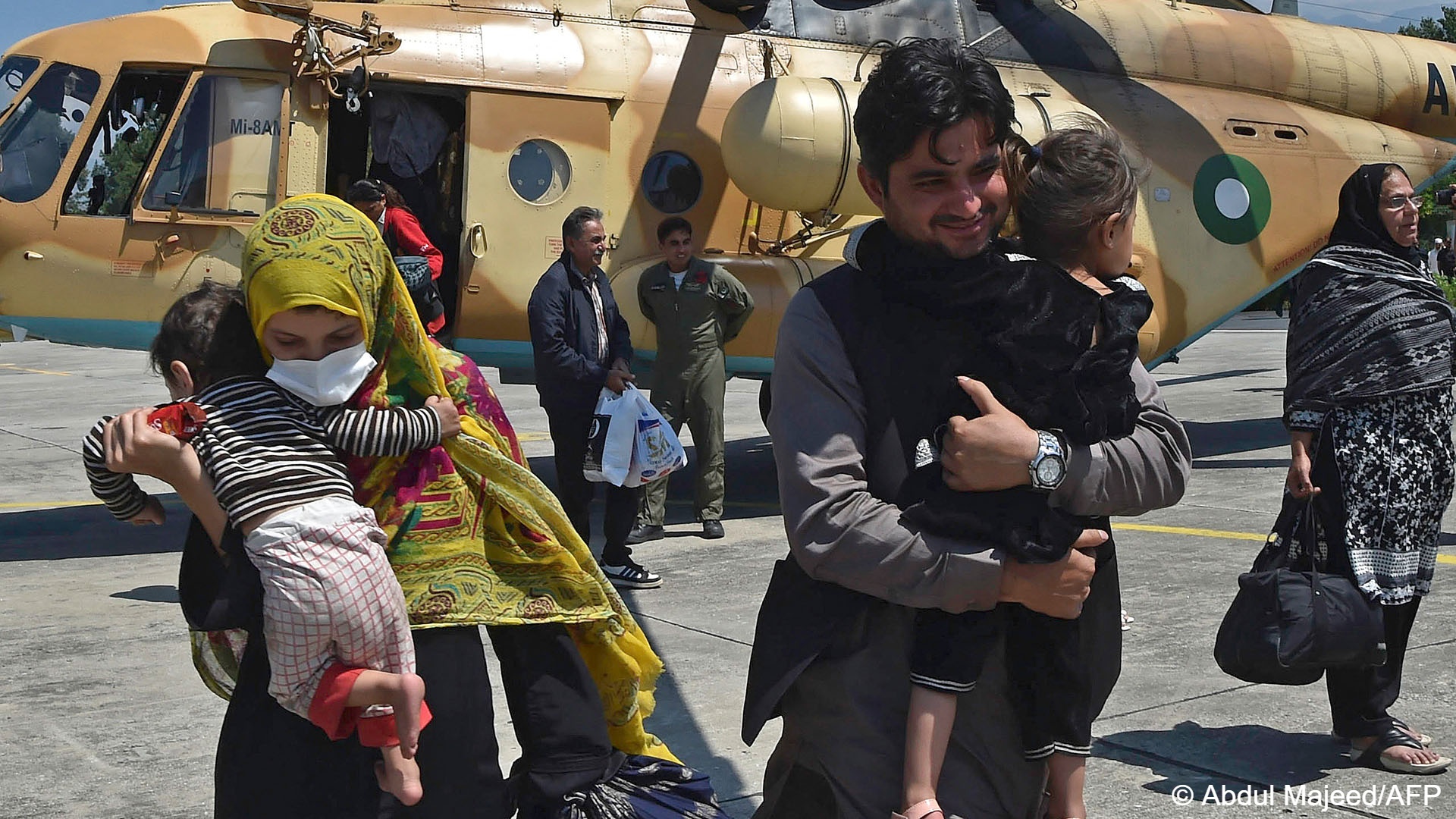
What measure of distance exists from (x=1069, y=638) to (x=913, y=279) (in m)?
0.64

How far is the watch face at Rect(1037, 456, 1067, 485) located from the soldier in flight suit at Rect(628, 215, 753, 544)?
597cm

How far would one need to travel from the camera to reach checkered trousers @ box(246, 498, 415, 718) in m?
2.16

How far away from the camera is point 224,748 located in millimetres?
2412

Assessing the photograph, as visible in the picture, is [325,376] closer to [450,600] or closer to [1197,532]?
[450,600]

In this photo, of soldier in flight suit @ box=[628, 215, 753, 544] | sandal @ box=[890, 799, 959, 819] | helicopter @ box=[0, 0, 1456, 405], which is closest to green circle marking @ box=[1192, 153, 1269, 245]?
helicopter @ box=[0, 0, 1456, 405]

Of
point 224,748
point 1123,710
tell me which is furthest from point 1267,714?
point 224,748

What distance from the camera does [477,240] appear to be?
8.30 m

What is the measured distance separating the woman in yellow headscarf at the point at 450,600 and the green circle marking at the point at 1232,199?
26.7ft

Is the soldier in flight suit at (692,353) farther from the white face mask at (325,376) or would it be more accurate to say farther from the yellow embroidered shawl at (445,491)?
the white face mask at (325,376)

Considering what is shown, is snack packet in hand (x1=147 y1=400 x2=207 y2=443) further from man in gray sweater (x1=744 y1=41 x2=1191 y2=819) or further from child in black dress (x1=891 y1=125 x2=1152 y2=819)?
child in black dress (x1=891 y1=125 x2=1152 y2=819)

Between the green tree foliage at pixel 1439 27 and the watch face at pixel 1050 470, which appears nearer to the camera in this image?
the watch face at pixel 1050 470

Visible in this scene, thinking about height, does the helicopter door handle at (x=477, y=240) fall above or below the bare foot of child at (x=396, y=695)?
above

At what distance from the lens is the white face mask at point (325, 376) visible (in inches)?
89.4

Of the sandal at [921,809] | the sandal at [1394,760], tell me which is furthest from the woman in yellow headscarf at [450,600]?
the sandal at [1394,760]
